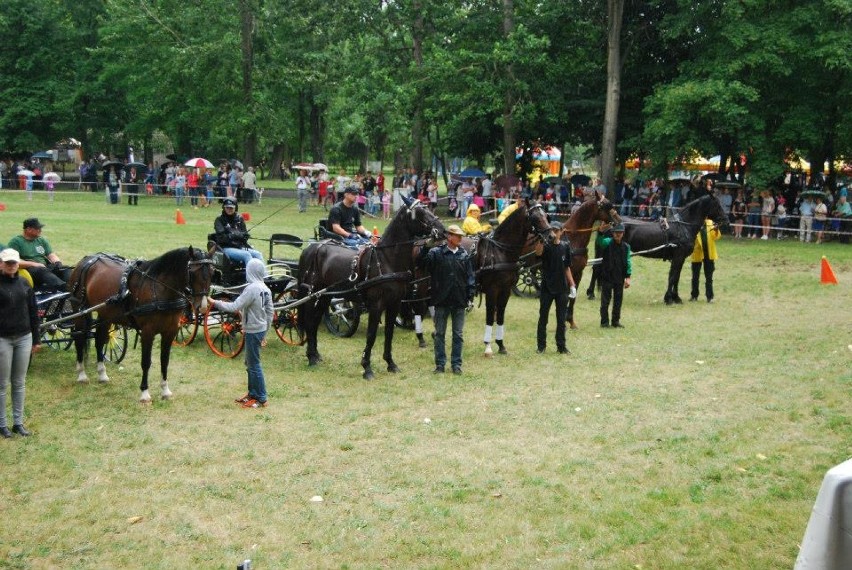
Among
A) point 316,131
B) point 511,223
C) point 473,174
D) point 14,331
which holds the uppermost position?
point 316,131

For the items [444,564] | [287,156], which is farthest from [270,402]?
[287,156]

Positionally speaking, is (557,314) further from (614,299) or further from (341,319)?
(341,319)

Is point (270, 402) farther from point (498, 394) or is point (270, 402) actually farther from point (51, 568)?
point (51, 568)

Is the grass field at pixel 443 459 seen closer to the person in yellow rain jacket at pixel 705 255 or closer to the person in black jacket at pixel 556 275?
the person in black jacket at pixel 556 275

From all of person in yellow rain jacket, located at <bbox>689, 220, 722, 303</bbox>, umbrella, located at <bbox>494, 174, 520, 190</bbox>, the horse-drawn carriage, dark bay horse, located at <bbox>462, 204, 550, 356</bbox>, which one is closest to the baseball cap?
the horse-drawn carriage

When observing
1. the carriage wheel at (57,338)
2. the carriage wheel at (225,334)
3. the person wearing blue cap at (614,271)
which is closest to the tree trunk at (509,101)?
the person wearing blue cap at (614,271)

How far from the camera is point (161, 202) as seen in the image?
138ft

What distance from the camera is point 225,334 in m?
14.2

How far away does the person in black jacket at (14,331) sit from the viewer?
916 cm

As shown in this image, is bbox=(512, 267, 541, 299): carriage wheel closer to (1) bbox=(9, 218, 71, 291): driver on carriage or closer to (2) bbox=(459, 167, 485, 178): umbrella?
(1) bbox=(9, 218, 71, 291): driver on carriage

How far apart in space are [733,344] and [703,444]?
237 inches

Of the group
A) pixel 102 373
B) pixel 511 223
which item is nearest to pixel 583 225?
pixel 511 223

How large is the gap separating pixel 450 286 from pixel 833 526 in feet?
30.6

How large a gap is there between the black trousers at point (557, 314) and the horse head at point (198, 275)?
5.70 m
